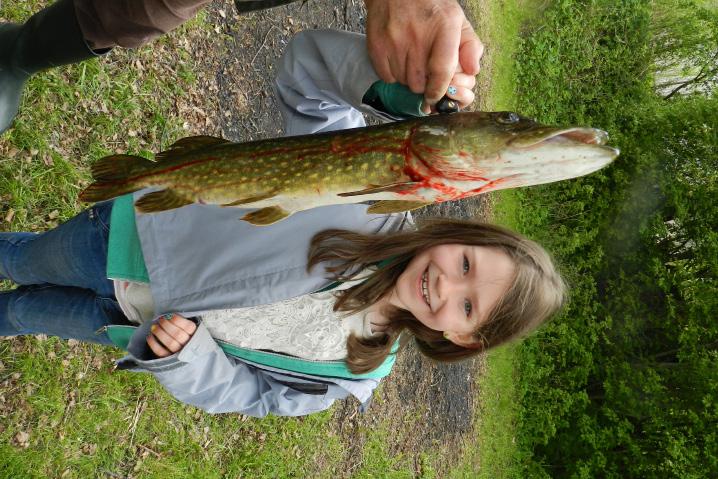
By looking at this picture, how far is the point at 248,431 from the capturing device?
420 cm

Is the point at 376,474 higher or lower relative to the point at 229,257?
lower

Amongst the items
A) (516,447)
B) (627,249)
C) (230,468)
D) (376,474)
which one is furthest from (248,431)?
(627,249)

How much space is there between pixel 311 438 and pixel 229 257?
125 inches

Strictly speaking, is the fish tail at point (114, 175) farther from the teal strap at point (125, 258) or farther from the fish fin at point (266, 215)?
the fish fin at point (266, 215)

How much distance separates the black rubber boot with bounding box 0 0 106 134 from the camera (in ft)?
6.61

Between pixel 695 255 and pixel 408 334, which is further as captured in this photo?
pixel 695 255

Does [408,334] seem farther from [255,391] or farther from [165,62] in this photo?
[165,62]

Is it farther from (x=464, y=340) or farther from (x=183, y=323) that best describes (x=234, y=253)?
(x=464, y=340)

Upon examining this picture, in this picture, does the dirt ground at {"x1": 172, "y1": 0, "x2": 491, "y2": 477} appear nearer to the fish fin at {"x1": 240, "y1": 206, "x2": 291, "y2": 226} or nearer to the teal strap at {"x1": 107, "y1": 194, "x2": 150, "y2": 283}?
the teal strap at {"x1": 107, "y1": 194, "x2": 150, "y2": 283}

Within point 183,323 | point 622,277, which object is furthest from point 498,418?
point 183,323

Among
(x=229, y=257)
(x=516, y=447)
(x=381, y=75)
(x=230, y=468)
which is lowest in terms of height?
(x=516, y=447)

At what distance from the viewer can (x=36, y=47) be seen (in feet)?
7.09

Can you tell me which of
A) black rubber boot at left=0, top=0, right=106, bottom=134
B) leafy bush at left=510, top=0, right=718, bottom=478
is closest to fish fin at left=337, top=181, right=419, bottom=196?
black rubber boot at left=0, top=0, right=106, bottom=134

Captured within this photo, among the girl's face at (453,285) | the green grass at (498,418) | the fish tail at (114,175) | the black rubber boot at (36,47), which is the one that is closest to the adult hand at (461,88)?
the girl's face at (453,285)
